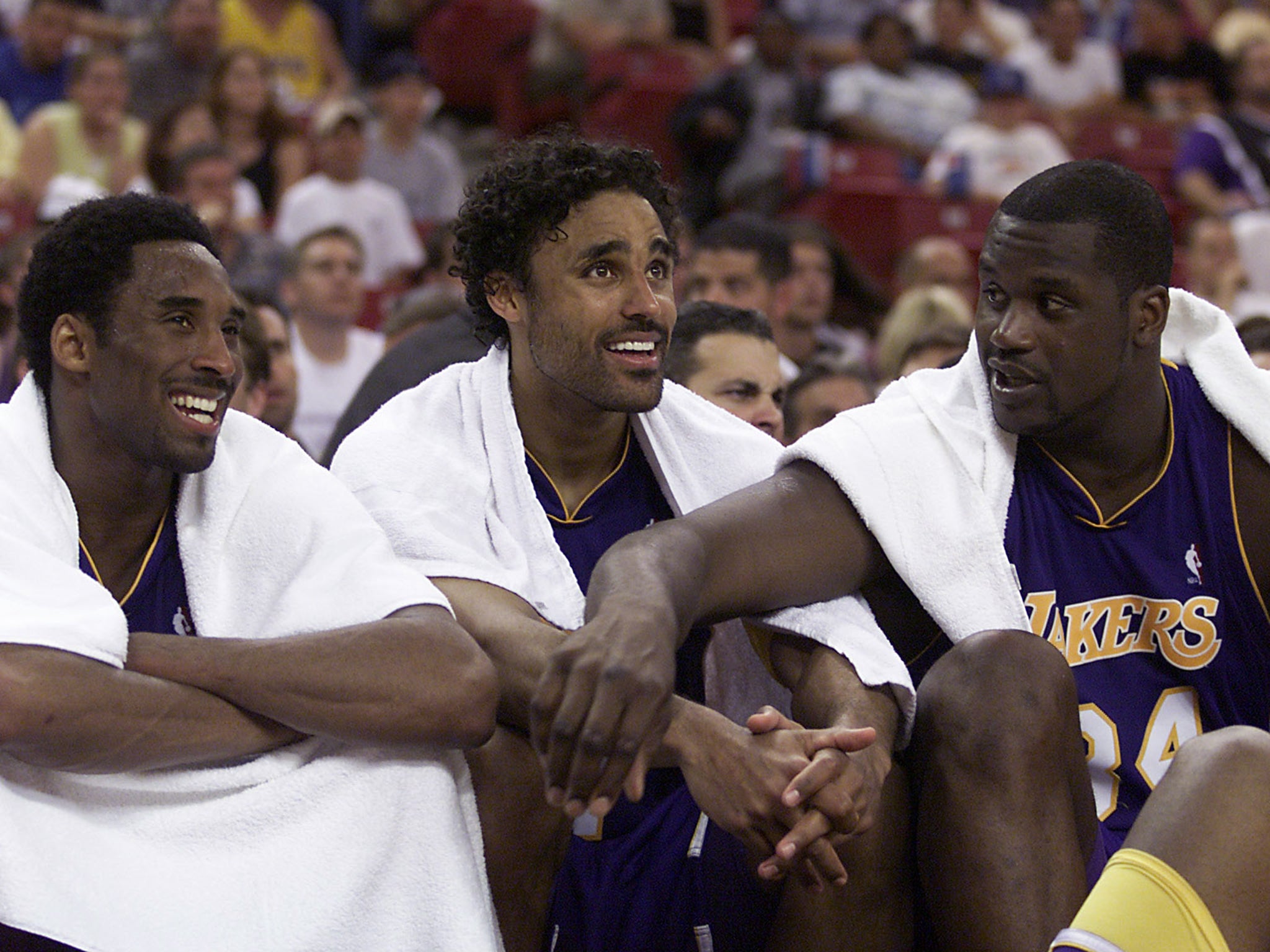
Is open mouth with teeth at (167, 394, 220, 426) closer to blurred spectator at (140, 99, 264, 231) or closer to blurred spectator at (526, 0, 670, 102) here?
blurred spectator at (140, 99, 264, 231)

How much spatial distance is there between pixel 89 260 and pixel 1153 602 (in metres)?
1.82

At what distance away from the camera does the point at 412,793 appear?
2.44 m

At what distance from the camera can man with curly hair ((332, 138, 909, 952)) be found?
7.77 ft

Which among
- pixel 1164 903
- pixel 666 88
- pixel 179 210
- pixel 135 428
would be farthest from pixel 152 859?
pixel 666 88

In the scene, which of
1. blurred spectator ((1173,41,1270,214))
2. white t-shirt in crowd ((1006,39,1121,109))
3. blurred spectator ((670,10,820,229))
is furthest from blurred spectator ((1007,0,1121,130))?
blurred spectator ((670,10,820,229))

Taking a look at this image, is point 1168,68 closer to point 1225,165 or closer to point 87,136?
point 1225,165

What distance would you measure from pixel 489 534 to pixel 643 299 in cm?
50

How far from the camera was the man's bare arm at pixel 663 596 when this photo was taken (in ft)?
7.31

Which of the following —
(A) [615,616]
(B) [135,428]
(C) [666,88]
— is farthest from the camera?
(C) [666,88]

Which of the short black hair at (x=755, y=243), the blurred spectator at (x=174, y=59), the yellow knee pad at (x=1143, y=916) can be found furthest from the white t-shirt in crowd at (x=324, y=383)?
the yellow knee pad at (x=1143, y=916)

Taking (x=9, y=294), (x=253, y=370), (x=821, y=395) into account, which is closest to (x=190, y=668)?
(x=253, y=370)

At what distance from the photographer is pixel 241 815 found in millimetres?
2396

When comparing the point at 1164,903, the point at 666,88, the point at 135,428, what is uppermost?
the point at 666,88

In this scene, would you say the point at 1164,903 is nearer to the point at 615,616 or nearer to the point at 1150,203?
the point at 615,616
